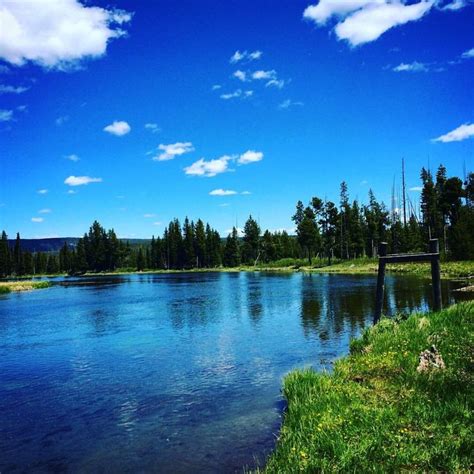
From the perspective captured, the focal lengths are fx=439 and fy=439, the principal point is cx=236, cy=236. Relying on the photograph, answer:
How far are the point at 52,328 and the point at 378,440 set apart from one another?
26872 millimetres

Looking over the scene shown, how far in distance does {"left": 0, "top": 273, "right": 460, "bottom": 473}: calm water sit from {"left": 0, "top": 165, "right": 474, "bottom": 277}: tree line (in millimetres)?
47695

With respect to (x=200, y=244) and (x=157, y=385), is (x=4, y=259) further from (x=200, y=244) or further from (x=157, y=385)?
(x=157, y=385)

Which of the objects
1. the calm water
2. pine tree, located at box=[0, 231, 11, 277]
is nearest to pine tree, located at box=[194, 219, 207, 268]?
pine tree, located at box=[0, 231, 11, 277]

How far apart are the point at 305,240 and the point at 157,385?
9600cm

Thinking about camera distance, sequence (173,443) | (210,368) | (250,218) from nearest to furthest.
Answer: (173,443)
(210,368)
(250,218)

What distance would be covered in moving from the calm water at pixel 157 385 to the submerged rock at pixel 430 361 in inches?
150

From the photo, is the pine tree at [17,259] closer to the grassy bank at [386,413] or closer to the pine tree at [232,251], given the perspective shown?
the pine tree at [232,251]

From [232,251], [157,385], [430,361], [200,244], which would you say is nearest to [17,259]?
[200,244]

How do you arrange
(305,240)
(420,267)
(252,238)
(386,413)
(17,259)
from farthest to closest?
(17,259)
(252,238)
(305,240)
(420,267)
(386,413)

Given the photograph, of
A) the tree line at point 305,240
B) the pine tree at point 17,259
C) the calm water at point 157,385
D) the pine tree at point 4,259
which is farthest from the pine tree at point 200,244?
the calm water at point 157,385

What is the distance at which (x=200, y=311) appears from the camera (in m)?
34.1

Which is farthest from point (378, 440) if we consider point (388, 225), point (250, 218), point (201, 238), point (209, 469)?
point (201, 238)

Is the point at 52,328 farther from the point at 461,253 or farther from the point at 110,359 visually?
the point at 461,253

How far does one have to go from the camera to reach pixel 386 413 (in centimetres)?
825
